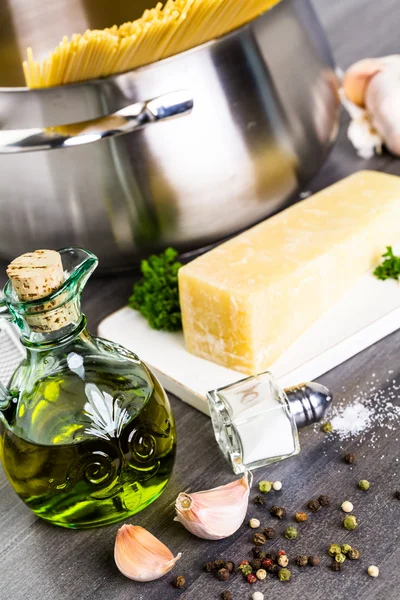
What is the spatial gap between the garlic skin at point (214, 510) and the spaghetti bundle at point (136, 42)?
0.48 m

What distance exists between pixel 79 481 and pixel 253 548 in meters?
0.17

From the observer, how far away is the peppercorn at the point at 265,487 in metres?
0.77

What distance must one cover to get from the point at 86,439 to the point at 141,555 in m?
0.11

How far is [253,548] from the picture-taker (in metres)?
0.72

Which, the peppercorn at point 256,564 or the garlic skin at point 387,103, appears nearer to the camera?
the peppercorn at point 256,564

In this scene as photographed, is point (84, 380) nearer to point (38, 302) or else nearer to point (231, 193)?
point (38, 302)

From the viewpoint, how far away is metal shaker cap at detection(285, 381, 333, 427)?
2.64 feet

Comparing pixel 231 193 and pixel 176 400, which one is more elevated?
pixel 231 193

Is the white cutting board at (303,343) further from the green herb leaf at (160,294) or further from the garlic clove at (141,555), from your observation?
the garlic clove at (141,555)

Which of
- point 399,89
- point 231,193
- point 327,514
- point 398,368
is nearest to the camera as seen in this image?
point 327,514

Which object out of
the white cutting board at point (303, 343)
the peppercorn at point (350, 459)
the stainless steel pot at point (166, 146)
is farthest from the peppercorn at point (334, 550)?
the stainless steel pot at point (166, 146)

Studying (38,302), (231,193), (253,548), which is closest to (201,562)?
(253,548)

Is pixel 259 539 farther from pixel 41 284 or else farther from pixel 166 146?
pixel 166 146

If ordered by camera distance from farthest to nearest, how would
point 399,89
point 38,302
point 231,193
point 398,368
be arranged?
point 399,89
point 231,193
point 398,368
point 38,302
